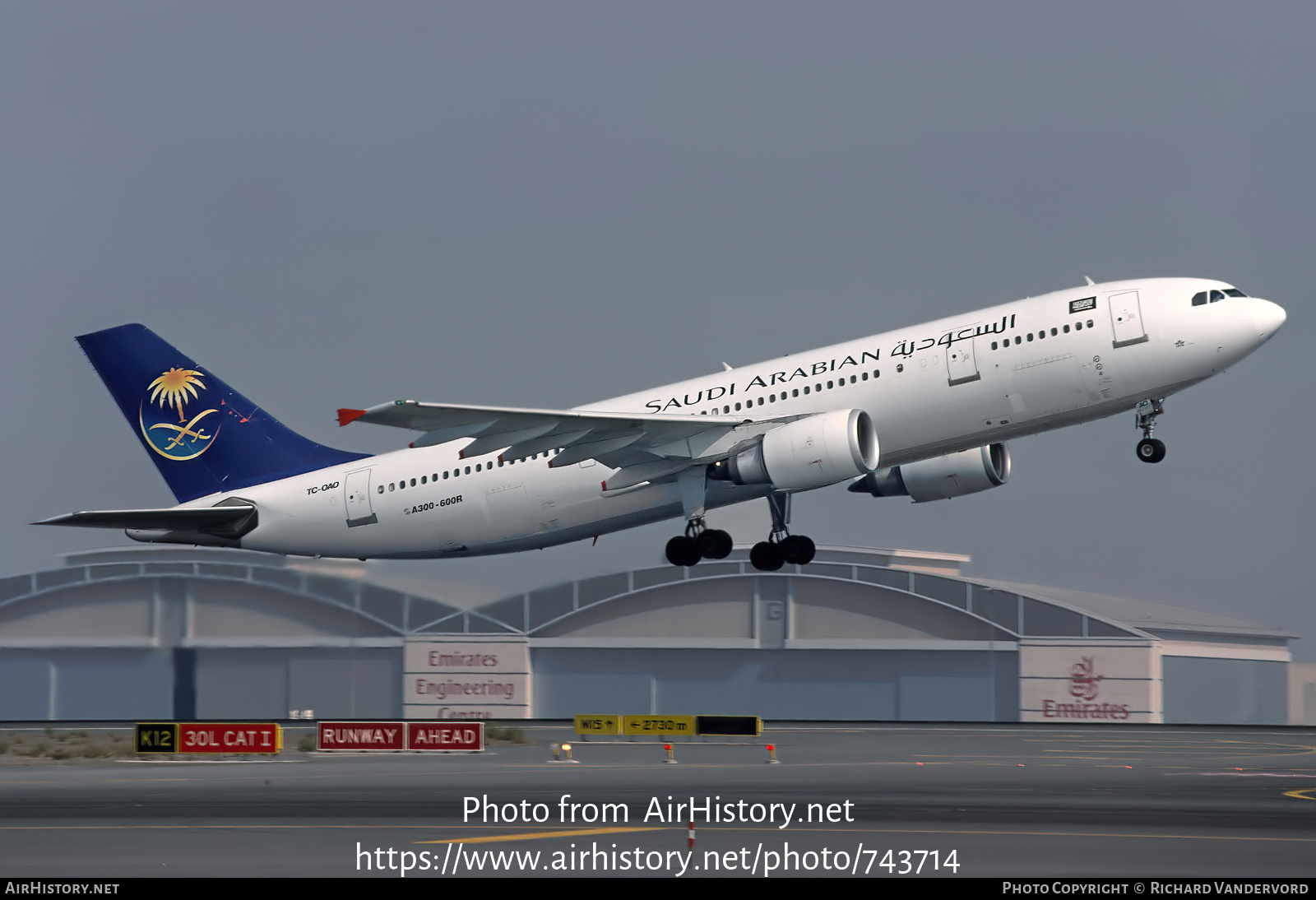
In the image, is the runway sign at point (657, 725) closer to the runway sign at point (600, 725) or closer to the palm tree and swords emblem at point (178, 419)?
the runway sign at point (600, 725)

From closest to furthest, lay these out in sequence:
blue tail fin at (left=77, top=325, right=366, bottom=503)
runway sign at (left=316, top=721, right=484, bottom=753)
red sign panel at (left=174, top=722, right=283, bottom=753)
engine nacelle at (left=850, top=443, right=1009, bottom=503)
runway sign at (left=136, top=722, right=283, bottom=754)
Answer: engine nacelle at (left=850, top=443, right=1009, bottom=503), blue tail fin at (left=77, top=325, right=366, bottom=503), red sign panel at (left=174, top=722, right=283, bottom=753), runway sign at (left=136, top=722, right=283, bottom=754), runway sign at (left=316, top=721, right=484, bottom=753)

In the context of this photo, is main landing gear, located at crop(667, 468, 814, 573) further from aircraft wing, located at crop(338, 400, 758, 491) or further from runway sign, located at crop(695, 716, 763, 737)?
runway sign, located at crop(695, 716, 763, 737)

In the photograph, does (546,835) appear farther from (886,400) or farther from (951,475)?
(951,475)

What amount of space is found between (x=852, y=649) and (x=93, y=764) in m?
53.9

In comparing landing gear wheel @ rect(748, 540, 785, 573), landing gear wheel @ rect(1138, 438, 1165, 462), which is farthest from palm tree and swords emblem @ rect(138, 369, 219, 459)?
landing gear wheel @ rect(1138, 438, 1165, 462)

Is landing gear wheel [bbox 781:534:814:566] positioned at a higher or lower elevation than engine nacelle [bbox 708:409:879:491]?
lower

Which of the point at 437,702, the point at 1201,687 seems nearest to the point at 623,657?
the point at 437,702

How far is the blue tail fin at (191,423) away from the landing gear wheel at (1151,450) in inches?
933

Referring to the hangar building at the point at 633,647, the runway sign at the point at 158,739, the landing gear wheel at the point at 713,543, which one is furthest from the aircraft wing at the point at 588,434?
the hangar building at the point at 633,647

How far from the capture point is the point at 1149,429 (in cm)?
4025

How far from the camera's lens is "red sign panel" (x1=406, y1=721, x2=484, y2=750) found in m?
55.8

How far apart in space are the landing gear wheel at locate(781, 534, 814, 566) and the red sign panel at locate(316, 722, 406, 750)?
1742 cm

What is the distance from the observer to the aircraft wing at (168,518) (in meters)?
45.1
